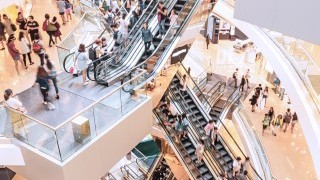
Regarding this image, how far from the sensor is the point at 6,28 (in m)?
12.6

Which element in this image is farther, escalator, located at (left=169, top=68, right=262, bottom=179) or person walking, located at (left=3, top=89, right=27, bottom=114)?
escalator, located at (left=169, top=68, right=262, bottom=179)

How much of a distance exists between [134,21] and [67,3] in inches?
149

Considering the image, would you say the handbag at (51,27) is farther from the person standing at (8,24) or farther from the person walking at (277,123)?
the person walking at (277,123)

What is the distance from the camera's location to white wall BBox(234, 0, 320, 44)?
6059 millimetres

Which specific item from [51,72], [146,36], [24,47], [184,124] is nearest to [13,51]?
[24,47]

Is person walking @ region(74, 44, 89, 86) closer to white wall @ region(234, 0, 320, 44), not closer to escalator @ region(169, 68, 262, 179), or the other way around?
escalator @ region(169, 68, 262, 179)

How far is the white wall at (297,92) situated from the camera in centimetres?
859

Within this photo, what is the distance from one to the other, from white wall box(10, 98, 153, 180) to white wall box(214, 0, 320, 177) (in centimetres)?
407

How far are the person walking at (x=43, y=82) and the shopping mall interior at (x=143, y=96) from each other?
0.12 ft

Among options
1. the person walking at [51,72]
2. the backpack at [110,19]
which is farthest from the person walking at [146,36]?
the person walking at [51,72]

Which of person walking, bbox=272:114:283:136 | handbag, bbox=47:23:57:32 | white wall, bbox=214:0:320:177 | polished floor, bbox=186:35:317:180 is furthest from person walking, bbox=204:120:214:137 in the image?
handbag, bbox=47:23:57:32

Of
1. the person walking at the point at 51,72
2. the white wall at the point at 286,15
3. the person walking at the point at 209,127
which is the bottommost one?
the person walking at the point at 209,127

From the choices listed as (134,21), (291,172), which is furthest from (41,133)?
(291,172)

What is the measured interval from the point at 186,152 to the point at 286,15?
7673 mm
